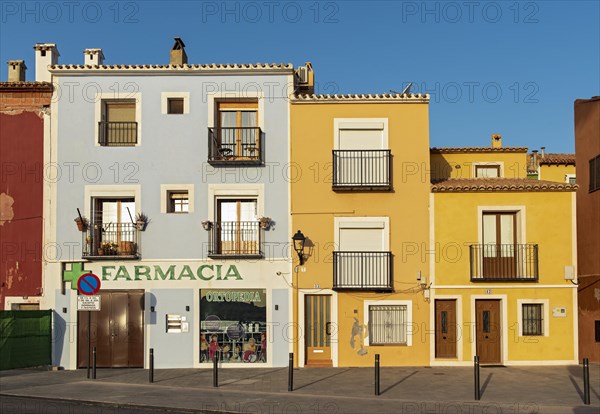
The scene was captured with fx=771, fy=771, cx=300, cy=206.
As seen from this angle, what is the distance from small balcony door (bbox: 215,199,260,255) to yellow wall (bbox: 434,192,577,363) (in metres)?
5.53

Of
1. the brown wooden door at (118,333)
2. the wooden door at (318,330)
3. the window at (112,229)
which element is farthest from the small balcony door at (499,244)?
the window at (112,229)

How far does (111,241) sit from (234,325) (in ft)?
14.9

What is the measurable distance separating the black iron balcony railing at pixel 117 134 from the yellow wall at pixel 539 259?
9468 millimetres

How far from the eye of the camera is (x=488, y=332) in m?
23.1

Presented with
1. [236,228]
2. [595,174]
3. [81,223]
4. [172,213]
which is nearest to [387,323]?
[236,228]

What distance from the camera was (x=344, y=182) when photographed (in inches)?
914

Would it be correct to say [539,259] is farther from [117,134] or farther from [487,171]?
[117,134]

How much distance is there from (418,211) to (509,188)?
110 inches

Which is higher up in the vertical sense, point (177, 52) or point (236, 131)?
point (177, 52)

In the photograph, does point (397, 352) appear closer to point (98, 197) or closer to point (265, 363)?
point (265, 363)

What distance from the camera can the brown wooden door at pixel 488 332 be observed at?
23109 mm

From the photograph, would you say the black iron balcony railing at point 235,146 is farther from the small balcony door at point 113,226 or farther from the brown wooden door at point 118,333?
the brown wooden door at point 118,333

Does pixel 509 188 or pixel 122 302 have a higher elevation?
pixel 509 188

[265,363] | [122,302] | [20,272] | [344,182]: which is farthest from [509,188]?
[20,272]
